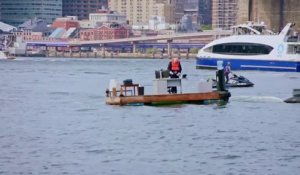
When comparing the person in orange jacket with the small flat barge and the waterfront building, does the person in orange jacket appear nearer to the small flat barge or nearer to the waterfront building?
the small flat barge

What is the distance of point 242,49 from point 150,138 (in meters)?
54.5

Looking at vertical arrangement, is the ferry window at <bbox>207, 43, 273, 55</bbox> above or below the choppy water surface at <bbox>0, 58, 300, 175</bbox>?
above

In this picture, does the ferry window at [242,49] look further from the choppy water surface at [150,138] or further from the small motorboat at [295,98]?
the small motorboat at [295,98]

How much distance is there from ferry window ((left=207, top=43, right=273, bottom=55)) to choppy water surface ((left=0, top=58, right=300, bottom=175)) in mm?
37561

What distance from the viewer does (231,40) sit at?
85.9 m

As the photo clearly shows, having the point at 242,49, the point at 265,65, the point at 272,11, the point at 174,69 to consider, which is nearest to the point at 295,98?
the point at 174,69

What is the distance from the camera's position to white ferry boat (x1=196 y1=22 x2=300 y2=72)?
267 ft

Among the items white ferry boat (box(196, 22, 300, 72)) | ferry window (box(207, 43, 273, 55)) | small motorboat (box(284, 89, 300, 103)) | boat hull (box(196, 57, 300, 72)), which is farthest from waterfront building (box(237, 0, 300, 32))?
small motorboat (box(284, 89, 300, 103))

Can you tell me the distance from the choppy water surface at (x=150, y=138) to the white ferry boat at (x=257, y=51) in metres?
36.5

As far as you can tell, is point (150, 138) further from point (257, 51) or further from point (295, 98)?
point (257, 51)

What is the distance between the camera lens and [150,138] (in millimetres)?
30453

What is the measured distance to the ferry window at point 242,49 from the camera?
8250 centimetres

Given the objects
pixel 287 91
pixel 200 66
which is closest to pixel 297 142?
pixel 287 91

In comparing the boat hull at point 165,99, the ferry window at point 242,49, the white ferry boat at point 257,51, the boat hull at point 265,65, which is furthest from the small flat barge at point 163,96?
the ferry window at point 242,49
